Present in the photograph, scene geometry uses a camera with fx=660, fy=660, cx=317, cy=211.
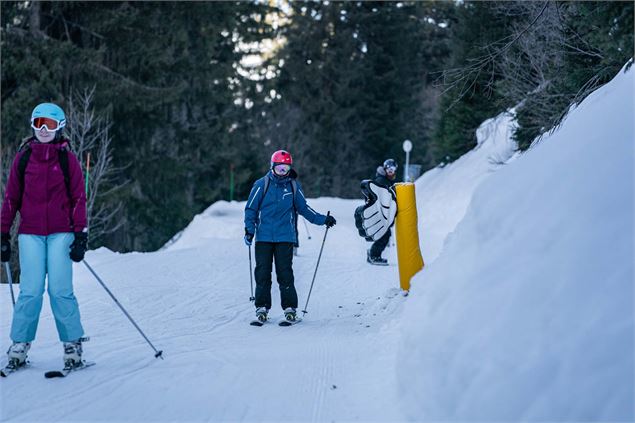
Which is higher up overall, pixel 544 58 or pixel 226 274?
pixel 544 58

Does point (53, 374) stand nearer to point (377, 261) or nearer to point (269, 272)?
point (269, 272)

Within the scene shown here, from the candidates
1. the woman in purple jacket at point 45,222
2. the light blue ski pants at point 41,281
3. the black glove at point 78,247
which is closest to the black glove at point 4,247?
the woman in purple jacket at point 45,222

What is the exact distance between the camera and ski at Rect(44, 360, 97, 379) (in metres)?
5.24

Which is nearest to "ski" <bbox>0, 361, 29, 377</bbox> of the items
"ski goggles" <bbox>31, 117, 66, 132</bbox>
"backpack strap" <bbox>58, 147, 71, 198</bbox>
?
"backpack strap" <bbox>58, 147, 71, 198</bbox>

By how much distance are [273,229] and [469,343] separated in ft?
13.5

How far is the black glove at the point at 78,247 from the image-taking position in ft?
17.3

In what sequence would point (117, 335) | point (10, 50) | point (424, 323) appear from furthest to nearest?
point (10, 50) → point (117, 335) → point (424, 323)

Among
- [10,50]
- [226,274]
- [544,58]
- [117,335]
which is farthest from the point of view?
[10,50]

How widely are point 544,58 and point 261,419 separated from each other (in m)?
12.7

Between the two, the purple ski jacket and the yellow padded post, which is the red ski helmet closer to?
the yellow padded post

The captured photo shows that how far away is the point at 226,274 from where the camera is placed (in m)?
11.8

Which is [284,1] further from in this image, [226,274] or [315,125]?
[226,274]

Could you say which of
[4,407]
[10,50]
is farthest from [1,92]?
[4,407]

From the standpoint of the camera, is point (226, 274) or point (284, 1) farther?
point (284, 1)
